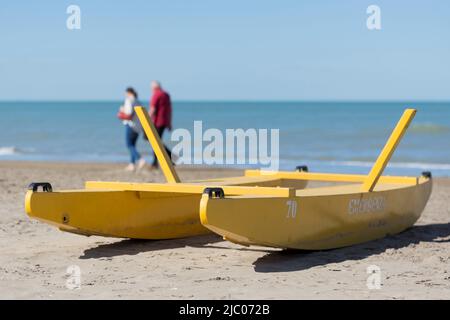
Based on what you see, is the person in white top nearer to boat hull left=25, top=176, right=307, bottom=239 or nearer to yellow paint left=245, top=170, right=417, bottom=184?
yellow paint left=245, top=170, right=417, bottom=184

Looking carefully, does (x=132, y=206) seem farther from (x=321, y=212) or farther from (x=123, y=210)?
(x=321, y=212)

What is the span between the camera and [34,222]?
830cm

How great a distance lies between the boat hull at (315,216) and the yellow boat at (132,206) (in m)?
0.26

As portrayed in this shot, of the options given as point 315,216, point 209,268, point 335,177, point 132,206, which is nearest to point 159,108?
point 335,177

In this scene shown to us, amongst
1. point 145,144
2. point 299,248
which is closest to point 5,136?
point 145,144

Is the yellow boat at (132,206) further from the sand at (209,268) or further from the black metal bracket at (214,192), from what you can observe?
the black metal bracket at (214,192)

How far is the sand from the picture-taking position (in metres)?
5.23

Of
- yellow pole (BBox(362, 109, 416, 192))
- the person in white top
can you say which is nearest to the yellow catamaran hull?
yellow pole (BBox(362, 109, 416, 192))

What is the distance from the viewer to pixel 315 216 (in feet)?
21.2

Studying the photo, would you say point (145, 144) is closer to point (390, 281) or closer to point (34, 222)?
point (34, 222)

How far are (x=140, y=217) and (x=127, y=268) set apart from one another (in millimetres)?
1068

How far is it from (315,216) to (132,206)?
1.53 m

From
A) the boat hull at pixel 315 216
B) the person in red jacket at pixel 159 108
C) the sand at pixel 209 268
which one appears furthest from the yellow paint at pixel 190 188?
the person in red jacket at pixel 159 108

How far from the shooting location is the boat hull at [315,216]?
5758mm
